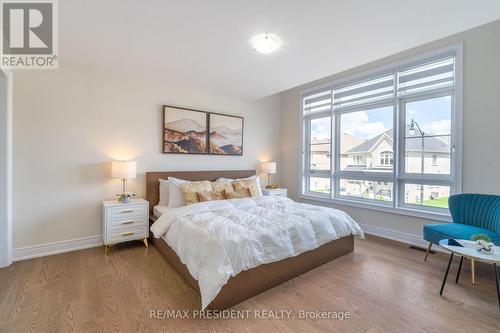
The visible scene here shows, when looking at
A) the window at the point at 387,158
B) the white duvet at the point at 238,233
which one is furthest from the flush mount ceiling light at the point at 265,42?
the window at the point at 387,158

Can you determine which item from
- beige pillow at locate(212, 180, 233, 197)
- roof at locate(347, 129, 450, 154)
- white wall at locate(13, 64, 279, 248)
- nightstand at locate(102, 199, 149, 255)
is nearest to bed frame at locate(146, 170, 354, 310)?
nightstand at locate(102, 199, 149, 255)

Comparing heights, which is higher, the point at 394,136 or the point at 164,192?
the point at 394,136

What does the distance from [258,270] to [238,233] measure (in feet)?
1.24

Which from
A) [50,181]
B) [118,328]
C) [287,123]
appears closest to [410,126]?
[287,123]

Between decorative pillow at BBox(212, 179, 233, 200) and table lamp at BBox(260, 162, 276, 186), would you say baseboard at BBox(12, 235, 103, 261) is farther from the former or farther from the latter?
table lamp at BBox(260, 162, 276, 186)

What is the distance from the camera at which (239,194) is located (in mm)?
3631

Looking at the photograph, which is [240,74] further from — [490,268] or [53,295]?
[490,268]

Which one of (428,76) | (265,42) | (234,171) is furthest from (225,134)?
(428,76)

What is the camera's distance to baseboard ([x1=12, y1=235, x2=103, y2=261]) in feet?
9.00

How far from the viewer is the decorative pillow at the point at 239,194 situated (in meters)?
3.55

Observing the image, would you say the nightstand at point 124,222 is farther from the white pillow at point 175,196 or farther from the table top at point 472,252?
the table top at point 472,252

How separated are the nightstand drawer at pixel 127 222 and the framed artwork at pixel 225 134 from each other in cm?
167

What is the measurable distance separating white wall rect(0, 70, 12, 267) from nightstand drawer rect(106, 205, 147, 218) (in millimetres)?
975

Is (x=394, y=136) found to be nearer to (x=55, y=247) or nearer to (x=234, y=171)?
(x=234, y=171)
